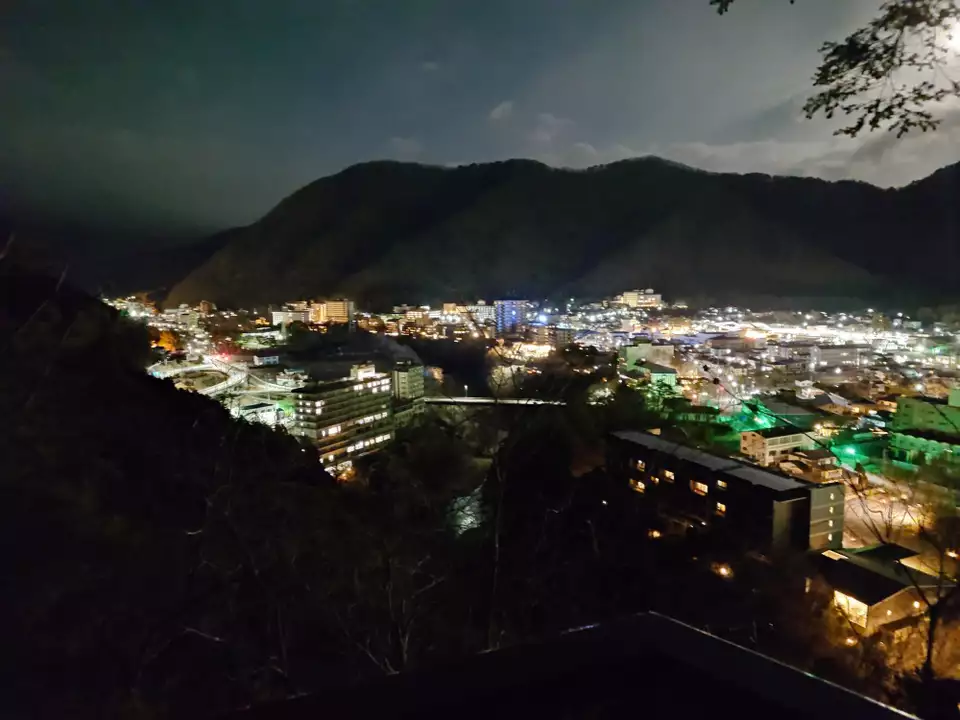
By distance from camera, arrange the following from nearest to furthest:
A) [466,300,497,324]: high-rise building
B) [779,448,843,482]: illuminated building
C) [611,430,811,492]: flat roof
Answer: [466,300,497,324]: high-rise building → [611,430,811,492]: flat roof → [779,448,843,482]: illuminated building

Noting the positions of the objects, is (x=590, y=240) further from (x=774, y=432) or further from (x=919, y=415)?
(x=774, y=432)

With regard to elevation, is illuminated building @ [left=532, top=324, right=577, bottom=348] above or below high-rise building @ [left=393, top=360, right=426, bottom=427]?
above

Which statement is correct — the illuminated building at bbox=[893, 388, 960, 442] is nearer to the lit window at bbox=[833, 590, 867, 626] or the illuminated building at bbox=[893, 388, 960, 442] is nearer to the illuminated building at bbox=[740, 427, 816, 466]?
the illuminated building at bbox=[740, 427, 816, 466]

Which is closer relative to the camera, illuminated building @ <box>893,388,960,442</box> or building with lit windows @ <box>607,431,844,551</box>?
building with lit windows @ <box>607,431,844,551</box>

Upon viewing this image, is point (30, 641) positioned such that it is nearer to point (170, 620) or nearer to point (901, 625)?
point (170, 620)

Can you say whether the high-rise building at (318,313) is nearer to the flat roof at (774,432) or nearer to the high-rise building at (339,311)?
the high-rise building at (339,311)

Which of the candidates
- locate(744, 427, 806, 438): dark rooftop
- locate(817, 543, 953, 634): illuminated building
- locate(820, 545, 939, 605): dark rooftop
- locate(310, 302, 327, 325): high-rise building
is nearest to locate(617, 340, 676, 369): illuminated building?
locate(744, 427, 806, 438): dark rooftop

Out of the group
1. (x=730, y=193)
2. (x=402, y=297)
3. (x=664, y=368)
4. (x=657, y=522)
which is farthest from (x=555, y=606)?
(x=730, y=193)

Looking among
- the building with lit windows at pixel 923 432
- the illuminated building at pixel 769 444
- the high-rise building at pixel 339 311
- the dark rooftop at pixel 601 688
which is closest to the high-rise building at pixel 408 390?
the illuminated building at pixel 769 444
